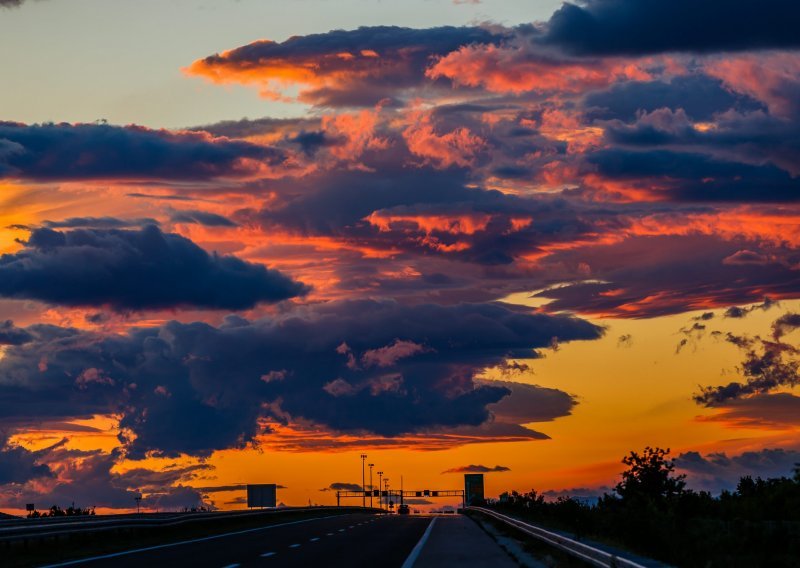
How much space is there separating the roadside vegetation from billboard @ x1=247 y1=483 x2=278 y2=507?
1162 inches

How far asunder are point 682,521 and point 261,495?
87179mm

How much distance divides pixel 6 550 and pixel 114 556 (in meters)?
3.67

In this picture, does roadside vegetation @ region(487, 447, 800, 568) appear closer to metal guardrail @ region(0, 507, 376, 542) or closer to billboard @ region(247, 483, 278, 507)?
metal guardrail @ region(0, 507, 376, 542)

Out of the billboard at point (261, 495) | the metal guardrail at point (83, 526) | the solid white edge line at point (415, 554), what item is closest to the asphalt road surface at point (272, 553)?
the solid white edge line at point (415, 554)

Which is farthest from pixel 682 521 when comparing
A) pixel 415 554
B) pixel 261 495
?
pixel 261 495

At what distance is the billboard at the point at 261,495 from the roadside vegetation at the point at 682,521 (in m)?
29.5

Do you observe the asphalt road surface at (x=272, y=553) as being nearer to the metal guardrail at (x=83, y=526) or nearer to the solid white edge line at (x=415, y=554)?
the solid white edge line at (x=415, y=554)

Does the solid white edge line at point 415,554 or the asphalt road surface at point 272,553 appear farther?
the solid white edge line at point 415,554

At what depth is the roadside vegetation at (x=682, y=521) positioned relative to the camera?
113 ft

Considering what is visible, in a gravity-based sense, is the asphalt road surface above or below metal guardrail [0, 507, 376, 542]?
below

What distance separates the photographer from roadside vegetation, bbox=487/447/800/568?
34.6 metres

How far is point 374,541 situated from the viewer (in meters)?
44.9

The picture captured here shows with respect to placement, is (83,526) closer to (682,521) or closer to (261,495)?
(682,521)

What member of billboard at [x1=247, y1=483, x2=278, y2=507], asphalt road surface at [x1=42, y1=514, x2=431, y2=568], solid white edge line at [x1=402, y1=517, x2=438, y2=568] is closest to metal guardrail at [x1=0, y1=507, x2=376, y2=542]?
asphalt road surface at [x1=42, y1=514, x2=431, y2=568]
